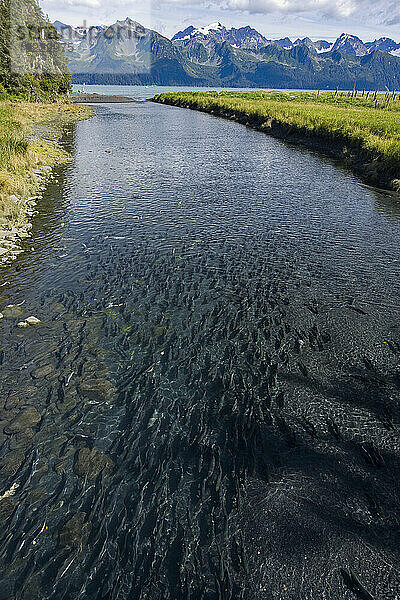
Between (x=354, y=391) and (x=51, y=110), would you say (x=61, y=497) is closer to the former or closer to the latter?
(x=354, y=391)

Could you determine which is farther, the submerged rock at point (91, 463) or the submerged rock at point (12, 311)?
the submerged rock at point (12, 311)

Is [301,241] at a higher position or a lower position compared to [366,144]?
lower

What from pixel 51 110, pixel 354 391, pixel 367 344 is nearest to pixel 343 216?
pixel 367 344

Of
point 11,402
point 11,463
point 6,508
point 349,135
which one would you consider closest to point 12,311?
point 11,402

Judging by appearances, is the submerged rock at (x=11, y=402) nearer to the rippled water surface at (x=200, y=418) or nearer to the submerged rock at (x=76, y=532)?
the rippled water surface at (x=200, y=418)

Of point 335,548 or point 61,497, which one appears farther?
point 61,497

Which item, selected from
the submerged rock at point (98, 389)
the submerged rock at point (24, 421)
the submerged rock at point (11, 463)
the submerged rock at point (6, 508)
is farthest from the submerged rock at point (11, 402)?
the submerged rock at point (6, 508)

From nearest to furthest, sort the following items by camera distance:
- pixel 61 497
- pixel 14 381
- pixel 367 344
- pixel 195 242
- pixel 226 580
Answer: pixel 226 580
pixel 61 497
pixel 14 381
pixel 367 344
pixel 195 242

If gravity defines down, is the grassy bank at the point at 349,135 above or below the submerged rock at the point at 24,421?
above
